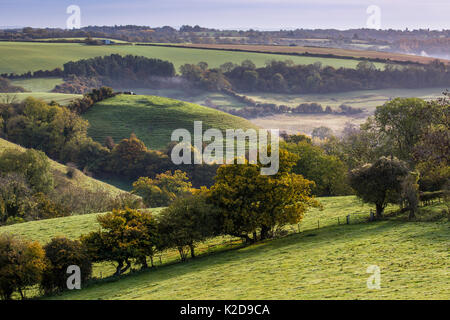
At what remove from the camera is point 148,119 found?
477ft

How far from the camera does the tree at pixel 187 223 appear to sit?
40000 mm

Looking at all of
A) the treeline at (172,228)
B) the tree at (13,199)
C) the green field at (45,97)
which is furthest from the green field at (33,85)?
the treeline at (172,228)

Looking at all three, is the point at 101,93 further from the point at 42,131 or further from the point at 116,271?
the point at 116,271

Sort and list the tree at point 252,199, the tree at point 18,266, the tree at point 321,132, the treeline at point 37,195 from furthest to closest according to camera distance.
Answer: the tree at point 321,132, the treeline at point 37,195, the tree at point 252,199, the tree at point 18,266

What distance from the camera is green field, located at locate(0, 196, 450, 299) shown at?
25750 millimetres

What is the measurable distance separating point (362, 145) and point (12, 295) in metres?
52.5

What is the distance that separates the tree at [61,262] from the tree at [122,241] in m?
0.89

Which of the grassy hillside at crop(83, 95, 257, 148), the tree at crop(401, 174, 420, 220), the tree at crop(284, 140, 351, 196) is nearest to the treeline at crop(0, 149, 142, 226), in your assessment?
the tree at crop(284, 140, 351, 196)

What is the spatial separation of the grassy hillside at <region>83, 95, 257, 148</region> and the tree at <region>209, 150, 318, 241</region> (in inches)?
3509

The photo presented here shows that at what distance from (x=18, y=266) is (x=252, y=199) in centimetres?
1859

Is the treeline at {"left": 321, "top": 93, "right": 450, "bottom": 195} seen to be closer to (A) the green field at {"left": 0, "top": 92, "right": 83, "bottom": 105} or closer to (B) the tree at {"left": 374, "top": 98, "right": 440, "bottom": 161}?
(B) the tree at {"left": 374, "top": 98, "right": 440, "bottom": 161}

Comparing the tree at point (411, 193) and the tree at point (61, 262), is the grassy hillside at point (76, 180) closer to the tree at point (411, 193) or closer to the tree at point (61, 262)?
the tree at point (61, 262)

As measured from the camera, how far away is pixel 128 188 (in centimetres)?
10675
